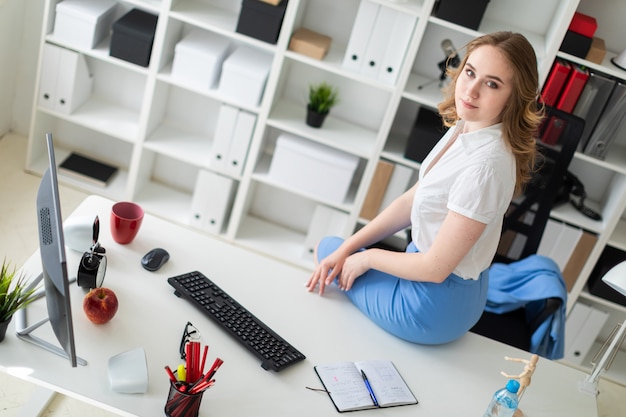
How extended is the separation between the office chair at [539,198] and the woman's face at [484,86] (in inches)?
27.3

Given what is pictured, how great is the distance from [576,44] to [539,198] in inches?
28.7

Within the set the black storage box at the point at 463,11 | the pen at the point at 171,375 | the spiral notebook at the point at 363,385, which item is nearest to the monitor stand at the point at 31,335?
the pen at the point at 171,375

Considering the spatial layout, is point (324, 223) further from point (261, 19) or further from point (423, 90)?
point (261, 19)

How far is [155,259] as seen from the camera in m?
1.99

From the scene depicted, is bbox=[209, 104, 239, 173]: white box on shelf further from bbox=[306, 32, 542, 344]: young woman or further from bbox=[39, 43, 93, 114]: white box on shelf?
bbox=[306, 32, 542, 344]: young woman

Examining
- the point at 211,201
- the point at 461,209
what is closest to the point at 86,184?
the point at 211,201

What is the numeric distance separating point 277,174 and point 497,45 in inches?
67.0

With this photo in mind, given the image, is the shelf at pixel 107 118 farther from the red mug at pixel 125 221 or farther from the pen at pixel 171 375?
the pen at pixel 171 375

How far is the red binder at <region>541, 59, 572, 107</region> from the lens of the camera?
2956 millimetres

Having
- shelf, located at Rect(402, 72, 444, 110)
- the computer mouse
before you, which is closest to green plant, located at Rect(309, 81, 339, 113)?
shelf, located at Rect(402, 72, 444, 110)

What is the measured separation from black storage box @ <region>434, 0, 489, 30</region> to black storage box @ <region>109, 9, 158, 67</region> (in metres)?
1.32

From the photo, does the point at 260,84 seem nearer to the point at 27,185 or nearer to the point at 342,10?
the point at 342,10

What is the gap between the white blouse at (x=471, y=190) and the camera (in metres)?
1.90

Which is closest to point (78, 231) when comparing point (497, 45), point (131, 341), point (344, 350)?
point (131, 341)
